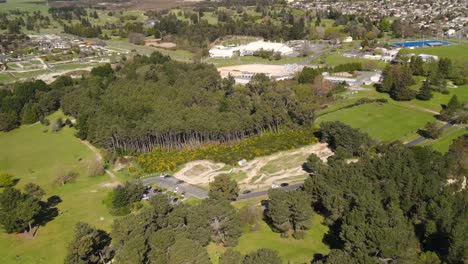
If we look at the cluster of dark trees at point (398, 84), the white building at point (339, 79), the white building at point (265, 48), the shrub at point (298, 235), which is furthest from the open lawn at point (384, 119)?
the white building at point (265, 48)

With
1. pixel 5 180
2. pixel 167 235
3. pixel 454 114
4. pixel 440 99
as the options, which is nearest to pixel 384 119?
pixel 454 114

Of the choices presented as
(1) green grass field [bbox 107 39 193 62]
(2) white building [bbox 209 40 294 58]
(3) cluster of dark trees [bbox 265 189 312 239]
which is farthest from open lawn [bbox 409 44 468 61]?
(3) cluster of dark trees [bbox 265 189 312 239]

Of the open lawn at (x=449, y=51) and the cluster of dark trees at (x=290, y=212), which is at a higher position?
the open lawn at (x=449, y=51)

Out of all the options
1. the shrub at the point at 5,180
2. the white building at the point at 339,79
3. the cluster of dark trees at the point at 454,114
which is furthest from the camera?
the white building at the point at 339,79

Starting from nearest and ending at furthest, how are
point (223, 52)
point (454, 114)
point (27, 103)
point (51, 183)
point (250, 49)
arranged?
point (51, 183) → point (454, 114) → point (27, 103) → point (223, 52) → point (250, 49)

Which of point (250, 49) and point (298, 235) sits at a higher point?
point (250, 49)

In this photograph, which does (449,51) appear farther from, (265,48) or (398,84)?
(265,48)

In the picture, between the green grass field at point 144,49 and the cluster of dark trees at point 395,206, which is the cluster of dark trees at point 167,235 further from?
the green grass field at point 144,49

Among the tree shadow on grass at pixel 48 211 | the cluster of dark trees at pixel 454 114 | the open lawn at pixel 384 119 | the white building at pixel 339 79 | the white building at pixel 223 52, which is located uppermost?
the white building at pixel 223 52
